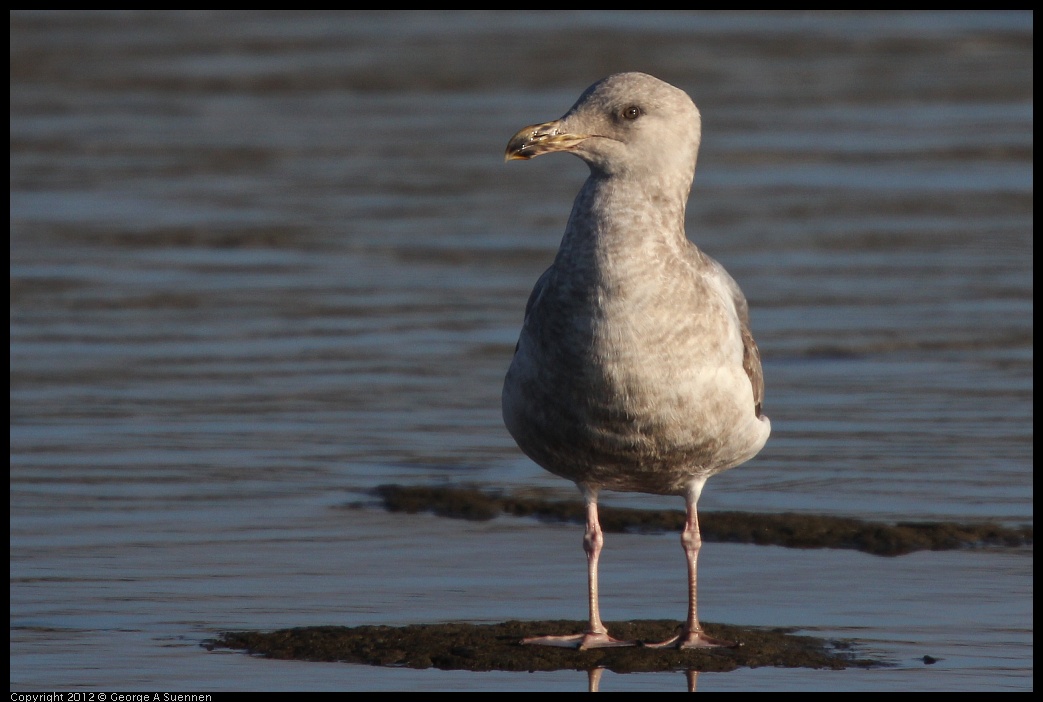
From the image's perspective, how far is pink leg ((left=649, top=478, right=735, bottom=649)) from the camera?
7.44 m

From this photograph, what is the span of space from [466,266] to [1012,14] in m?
17.1

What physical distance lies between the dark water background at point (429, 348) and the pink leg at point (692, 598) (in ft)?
0.92

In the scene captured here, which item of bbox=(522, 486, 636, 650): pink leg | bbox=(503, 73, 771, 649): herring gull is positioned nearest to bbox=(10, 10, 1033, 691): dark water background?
bbox=(522, 486, 636, 650): pink leg

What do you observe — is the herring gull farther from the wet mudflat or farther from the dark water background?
the dark water background

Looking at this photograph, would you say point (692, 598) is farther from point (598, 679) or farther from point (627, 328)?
point (627, 328)

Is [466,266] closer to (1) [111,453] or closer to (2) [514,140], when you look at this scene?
(1) [111,453]

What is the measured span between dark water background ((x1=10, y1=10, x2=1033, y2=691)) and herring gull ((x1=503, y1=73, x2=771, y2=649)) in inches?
35.3

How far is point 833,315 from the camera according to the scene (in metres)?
13.7

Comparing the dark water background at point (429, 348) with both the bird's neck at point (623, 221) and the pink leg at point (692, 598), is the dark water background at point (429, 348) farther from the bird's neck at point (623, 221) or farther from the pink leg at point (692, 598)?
the bird's neck at point (623, 221)

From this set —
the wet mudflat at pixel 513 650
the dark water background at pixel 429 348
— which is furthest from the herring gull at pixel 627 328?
the dark water background at pixel 429 348

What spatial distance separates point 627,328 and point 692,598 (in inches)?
48.7

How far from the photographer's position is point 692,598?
24.9ft

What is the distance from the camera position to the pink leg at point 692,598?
293 inches

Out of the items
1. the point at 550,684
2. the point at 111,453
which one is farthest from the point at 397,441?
the point at 550,684
